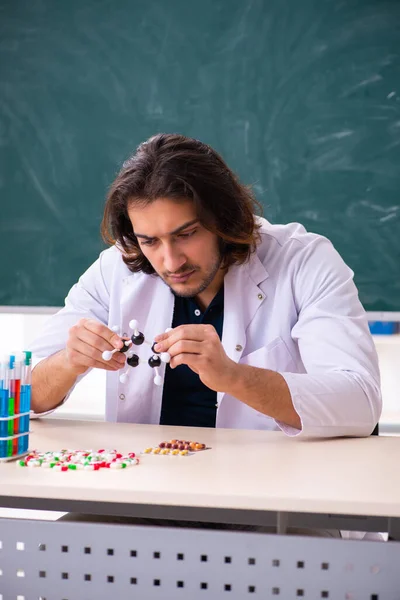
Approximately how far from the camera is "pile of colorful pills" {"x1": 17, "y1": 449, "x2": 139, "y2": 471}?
1.45 metres

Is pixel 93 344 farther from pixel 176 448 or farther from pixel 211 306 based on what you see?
pixel 211 306

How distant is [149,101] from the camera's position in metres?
3.74

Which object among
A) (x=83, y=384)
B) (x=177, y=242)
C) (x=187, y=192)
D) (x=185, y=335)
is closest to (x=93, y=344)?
(x=185, y=335)

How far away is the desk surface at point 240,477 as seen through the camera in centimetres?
123

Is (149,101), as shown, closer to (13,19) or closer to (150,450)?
(13,19)

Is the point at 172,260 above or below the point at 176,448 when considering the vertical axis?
above

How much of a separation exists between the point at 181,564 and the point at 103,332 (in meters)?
0.64

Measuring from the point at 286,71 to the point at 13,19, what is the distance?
4.53ft

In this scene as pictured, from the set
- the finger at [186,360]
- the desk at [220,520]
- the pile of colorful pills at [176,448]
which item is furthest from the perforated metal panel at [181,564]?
the finger at [186,360]

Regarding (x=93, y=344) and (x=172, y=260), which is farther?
(x=172, y=260)

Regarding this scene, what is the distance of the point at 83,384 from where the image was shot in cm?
392

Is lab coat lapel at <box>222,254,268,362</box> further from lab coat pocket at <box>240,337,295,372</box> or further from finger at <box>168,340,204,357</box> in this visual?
finger at <box>168,340,204,357</box>

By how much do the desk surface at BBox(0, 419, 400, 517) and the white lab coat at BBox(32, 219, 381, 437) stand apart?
0.16 m

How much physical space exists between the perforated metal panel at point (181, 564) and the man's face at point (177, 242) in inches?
34.5
